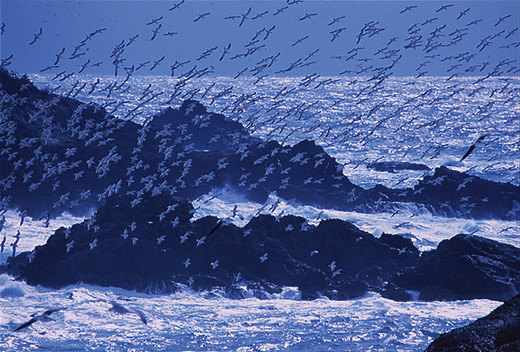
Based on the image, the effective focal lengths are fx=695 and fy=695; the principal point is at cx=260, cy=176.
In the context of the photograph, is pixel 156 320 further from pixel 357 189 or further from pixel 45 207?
pixel 357 189

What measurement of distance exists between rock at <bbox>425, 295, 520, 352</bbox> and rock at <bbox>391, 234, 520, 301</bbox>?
22.2m

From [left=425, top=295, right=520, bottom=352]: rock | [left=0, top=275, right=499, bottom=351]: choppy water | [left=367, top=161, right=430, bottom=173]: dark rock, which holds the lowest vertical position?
[left=0, top=275, right=499, bottom=351]: choppy water

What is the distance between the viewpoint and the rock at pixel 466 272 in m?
37.6

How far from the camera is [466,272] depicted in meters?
38.4

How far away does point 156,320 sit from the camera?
33.4 m

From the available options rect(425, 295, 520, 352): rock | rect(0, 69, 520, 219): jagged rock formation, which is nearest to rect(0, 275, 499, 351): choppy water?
rect(425, 295, 520, 352): rock

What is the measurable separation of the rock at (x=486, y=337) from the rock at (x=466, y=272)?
22.2 meters

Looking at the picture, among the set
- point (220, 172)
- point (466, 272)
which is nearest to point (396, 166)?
point (220, 172)

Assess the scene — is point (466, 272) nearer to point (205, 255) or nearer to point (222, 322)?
point (222, 322)

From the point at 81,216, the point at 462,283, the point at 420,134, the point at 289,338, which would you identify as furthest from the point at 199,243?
the point at 420,134

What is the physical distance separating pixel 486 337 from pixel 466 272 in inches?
941

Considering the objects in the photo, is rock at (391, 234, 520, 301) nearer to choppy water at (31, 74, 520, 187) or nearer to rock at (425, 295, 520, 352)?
choppy water at (31, 74, 520, 187)

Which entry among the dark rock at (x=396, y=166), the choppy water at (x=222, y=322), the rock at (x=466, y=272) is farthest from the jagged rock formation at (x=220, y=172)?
the choppy water at (x=222, y=322)

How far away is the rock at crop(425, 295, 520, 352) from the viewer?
14836mm
